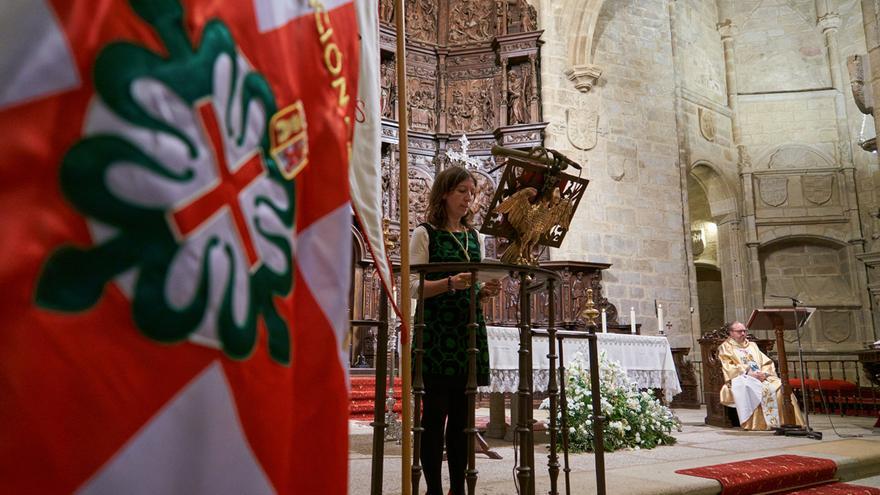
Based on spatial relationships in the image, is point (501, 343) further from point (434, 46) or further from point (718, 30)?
point (718, 30)

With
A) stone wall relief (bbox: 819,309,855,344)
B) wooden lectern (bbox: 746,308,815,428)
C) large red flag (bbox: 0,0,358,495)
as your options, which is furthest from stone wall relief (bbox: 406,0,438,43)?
stone wall relief (bbox: 819,309,855,344)

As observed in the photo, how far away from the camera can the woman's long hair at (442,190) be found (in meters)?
2.58

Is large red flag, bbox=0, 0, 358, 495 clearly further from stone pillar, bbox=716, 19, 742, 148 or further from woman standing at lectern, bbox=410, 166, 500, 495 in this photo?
stone pillar, bbox=716, 19, 742, 148

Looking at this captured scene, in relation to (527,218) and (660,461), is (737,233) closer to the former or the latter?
(660,461)

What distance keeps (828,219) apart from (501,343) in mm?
12174

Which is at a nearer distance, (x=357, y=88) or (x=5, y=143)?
(x=5, y=143)

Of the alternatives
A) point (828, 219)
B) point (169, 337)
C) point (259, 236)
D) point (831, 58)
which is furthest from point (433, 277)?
point (831, 58)

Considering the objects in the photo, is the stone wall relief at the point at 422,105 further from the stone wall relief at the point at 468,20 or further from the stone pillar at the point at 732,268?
the stone pillar at the point at 732,268

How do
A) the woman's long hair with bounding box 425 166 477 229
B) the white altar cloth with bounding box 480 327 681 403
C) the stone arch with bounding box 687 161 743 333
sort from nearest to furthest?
the woman's long hair with bounding box 425 166 477 229
the white altar cloth with bounding box 480 327 681 403
the stone arch with bounding box 687 161 743 333

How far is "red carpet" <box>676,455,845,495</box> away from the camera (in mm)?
3521

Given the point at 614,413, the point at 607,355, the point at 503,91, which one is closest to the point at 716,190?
the point at 503,91

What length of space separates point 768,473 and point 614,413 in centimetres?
155

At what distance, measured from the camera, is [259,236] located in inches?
40.7

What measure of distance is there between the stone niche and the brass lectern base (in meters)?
7.66
